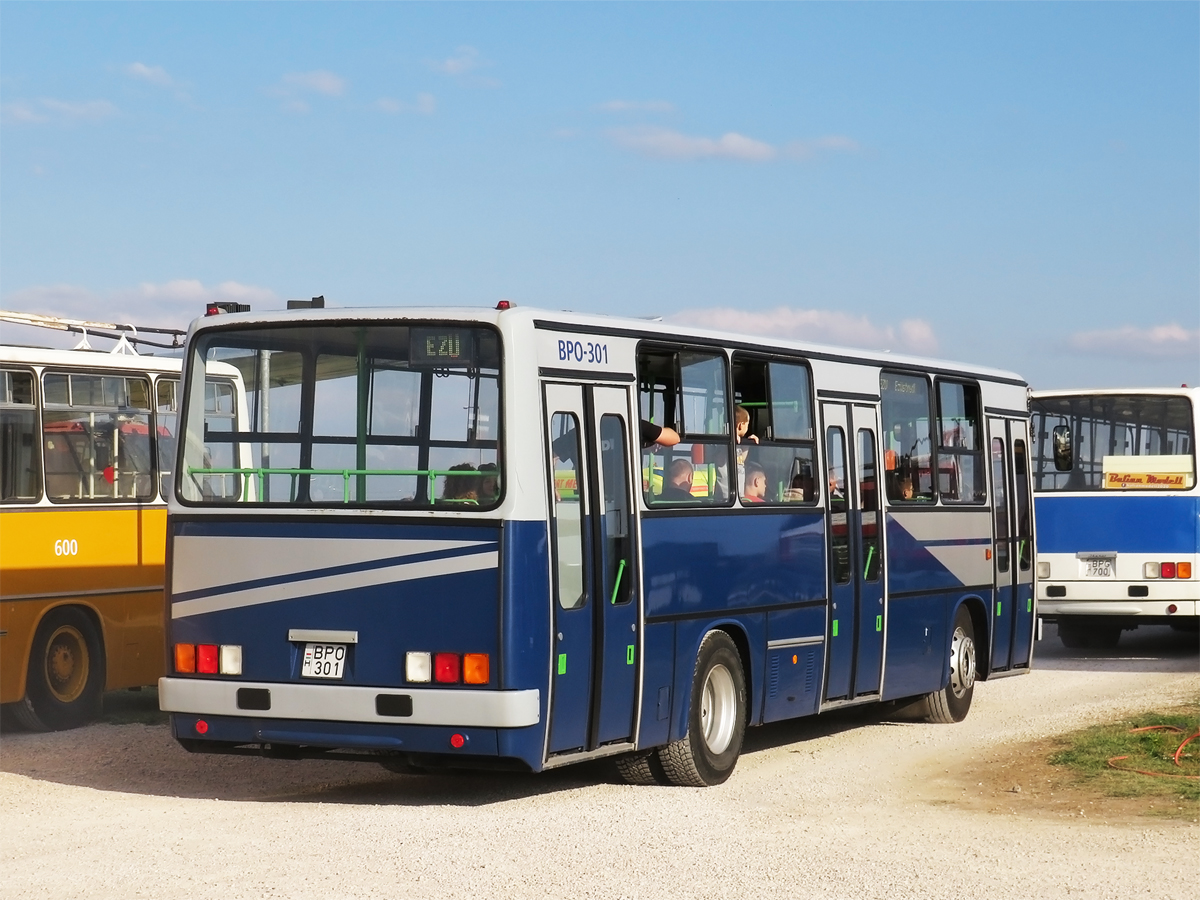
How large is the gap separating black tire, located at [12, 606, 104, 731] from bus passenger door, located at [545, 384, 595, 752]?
20.9ft

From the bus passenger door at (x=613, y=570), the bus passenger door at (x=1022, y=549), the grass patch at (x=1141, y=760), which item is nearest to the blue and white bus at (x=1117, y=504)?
the bus passenger door at (x=1022, y=549)

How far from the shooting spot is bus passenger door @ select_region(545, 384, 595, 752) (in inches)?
426

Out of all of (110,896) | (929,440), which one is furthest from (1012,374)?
(110,896)

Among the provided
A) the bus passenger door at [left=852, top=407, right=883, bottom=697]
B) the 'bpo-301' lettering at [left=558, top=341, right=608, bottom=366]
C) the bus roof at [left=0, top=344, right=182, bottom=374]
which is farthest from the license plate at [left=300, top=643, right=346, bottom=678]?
the bus roof at [left=0, top=344, right=182, bottom=374]

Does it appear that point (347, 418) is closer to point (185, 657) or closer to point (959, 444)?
point (185, 657)

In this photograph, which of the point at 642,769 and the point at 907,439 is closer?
the point at 642,769

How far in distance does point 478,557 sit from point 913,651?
6254 millimetres

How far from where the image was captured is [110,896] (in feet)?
27.9

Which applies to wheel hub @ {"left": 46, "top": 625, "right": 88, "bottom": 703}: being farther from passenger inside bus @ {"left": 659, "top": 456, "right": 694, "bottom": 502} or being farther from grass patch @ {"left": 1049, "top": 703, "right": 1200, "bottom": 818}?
grass patch @ {"left": 1049, "top": 703, "right": 1200, "bottom": 818}

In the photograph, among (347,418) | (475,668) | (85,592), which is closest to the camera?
(475,668)

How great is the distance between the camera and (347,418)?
1112 centimetres

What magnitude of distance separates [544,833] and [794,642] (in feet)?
12.8

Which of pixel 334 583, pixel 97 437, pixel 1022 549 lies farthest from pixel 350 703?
pixel 1022 549

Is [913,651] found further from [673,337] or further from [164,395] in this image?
[164,395]
